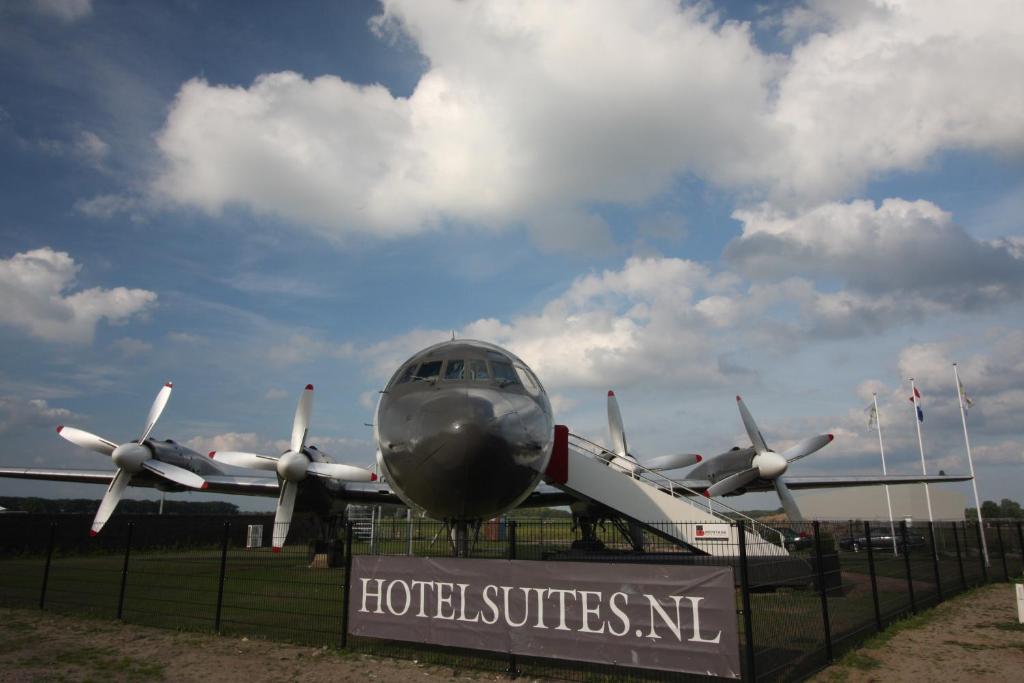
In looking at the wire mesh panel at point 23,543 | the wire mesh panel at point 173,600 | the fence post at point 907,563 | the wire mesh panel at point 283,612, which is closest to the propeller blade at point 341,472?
the wire mesh panel at point 283,612

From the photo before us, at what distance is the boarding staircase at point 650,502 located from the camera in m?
14.5

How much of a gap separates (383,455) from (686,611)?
14.6ft

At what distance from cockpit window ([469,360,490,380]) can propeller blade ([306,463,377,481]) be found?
980 centimetres

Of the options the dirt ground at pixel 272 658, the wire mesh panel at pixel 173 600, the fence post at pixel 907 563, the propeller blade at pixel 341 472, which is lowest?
the dirt ground at pixel 272 658

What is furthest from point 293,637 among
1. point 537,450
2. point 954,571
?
point 954,571

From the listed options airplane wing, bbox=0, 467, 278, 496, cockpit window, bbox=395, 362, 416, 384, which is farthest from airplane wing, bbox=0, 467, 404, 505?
cockpit window, bbox=395, 362, 416, 384

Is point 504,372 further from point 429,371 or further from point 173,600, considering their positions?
point 173,600

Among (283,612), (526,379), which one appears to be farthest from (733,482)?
(283,612)

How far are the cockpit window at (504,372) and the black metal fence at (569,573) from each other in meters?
2.12

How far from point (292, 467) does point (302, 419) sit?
1.68 metres

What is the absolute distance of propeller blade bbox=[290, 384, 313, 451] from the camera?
63.7ft

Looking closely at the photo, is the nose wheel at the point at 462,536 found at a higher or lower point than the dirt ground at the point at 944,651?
higher

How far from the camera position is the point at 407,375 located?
33.0 ft

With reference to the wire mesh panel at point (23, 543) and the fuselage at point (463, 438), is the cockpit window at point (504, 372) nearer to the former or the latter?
the fuselage at point (463, 438)
